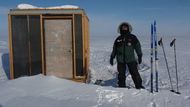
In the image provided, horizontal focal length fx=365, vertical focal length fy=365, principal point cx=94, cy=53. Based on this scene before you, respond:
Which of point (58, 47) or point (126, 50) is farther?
point (58, 47)

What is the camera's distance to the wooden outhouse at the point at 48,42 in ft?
35.4

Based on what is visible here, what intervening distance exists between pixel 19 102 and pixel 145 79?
6231 millimetres

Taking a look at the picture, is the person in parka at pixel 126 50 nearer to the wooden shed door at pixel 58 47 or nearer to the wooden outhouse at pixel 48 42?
the wooden outhouse at pixel 48 42

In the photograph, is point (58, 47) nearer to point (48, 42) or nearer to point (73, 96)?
point (48, 42)

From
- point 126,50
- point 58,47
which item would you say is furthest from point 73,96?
point 58,47

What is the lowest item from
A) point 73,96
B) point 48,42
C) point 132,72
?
point 73,96

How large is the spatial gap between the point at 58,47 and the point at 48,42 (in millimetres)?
333

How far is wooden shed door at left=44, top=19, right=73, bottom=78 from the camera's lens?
10805mm

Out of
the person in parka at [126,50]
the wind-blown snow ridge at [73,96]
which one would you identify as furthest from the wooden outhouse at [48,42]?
the wind-blown snow ridge at [73,96]

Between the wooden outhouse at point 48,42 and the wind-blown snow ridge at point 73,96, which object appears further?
the wooden outhouse at point 48,42

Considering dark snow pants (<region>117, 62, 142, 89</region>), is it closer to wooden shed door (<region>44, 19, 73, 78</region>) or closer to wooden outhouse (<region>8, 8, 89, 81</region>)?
wooden outhouse (<region>8, 8, 89, 81</region>)

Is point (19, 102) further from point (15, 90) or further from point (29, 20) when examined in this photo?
point (29, 20)

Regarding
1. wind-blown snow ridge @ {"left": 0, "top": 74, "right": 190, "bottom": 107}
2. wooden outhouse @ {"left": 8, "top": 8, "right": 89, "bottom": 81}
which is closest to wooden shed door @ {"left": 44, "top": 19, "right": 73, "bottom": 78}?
wooden outhouse @ {"left": 8, "top": 8, "right": 89, "bottom": 81}

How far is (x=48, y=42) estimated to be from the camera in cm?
1090
